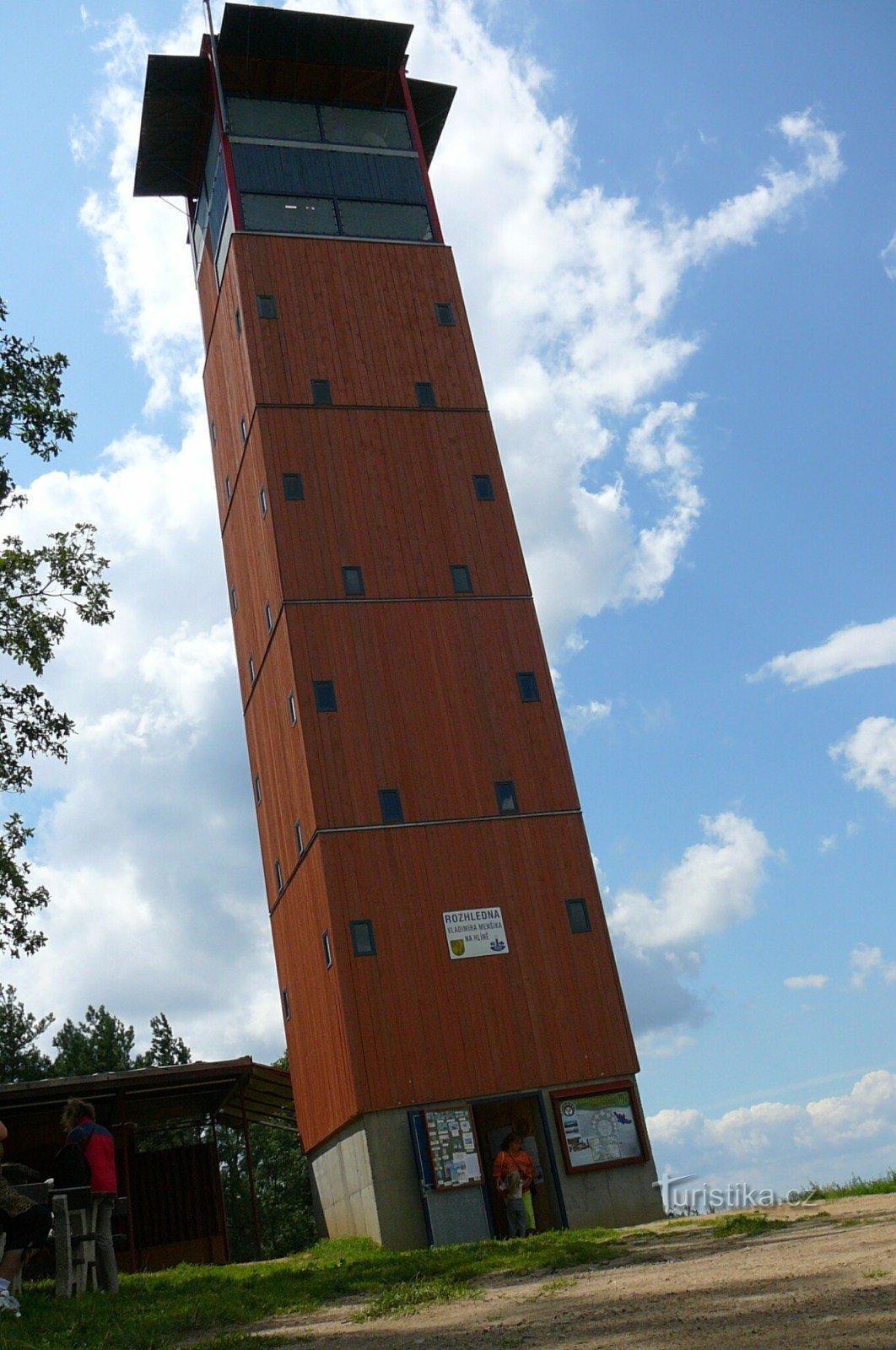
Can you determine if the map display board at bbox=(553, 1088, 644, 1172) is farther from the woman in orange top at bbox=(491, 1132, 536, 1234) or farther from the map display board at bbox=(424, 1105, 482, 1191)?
the woman in orange top at bbox=(491, 1132, 536, 1234)

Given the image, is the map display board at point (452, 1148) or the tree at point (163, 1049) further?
the tree at point (163, 1049)

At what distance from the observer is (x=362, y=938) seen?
21.3m

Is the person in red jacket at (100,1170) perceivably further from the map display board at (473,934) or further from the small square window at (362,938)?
the map display board at (473,934)

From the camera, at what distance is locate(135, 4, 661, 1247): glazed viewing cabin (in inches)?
824

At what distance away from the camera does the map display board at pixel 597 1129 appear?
2094 centimetres

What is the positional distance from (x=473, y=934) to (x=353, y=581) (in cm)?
733

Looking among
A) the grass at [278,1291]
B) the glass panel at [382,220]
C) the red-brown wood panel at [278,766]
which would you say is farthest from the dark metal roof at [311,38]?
the grass at [278,1291]

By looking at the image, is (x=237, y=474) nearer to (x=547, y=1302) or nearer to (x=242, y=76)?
(x=242, y=76)

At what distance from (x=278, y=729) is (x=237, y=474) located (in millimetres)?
6611

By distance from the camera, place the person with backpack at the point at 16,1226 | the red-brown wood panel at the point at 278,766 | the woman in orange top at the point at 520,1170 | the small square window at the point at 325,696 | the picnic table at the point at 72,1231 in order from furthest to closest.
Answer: the red-brown wood panel at the point at 278,766 → the small square window at the point at 325,696 → the woman in orange top at the point at 520,1170 → the picnic table at the point at 72,1231 → the person with backpack at the point at 16,1226

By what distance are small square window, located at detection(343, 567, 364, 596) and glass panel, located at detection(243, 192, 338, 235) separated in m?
8.75

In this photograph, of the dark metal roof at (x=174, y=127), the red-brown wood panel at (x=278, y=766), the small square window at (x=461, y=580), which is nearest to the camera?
the red-brown wood panel at (x=278, y=766)

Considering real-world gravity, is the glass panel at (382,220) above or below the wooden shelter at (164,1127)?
above

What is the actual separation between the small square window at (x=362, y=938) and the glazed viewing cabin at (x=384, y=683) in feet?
0.14
